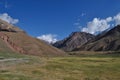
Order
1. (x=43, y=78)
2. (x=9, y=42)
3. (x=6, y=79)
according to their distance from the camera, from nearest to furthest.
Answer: (x=6, y=79) < (x=43, y=78) < (x=9, y=42)

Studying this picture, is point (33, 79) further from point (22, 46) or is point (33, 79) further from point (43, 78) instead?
point (22, 46)

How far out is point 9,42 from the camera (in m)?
190

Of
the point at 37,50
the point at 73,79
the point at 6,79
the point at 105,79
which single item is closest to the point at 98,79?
the point at 105,79

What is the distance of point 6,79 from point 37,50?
151m

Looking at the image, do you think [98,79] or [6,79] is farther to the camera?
[98,79]

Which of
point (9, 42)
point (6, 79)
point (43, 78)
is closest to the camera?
point (6, 79)

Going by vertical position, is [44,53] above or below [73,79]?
above

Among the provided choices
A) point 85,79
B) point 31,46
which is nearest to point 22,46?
point 31,46

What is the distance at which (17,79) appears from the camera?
4356cm

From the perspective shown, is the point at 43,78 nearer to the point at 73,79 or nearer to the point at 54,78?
the point at 54,78

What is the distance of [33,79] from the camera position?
148 ft

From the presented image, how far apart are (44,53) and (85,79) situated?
14529 centimetres

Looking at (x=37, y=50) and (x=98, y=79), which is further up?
(x=37, y=50)

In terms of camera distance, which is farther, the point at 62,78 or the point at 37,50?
the point at 37,50
